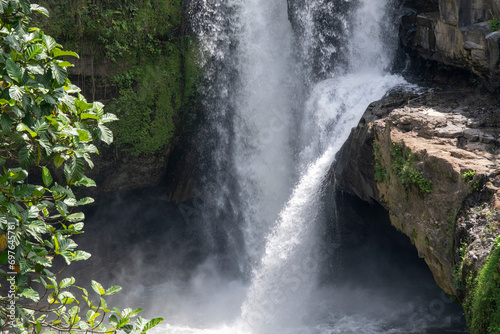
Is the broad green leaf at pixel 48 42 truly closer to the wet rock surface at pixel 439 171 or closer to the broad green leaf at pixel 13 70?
the broad green leaf at pixel 13 70

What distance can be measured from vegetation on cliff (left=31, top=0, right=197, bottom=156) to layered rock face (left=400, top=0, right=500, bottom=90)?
586 centimetres

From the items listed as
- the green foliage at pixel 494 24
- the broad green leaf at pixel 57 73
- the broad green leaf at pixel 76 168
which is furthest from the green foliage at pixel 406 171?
the broad green leaf at pixel 57 73

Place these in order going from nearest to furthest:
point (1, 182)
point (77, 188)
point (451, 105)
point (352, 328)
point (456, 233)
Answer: point (1, 182) < point (456, 233) < point (451, 105) < point (352, 328) < point (77, 188)

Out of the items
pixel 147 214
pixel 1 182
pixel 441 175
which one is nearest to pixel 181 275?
pixel 147 214

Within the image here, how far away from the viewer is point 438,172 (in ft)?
23.2

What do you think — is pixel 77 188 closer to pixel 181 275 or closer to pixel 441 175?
pixel 181 275

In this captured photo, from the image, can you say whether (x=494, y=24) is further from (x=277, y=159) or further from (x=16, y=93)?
(x=16, y=93)

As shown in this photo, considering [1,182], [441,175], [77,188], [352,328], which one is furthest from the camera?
[77,188]

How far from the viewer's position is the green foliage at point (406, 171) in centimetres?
724

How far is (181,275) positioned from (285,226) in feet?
12.6

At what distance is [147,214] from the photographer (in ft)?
43.1

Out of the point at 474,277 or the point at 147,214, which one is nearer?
the point at 474,277

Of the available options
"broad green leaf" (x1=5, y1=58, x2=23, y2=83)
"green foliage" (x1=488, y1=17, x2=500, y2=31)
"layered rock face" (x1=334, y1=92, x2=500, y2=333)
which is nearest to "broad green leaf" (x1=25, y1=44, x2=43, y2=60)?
"broad green leaf" (x1=5, y1=58, x2=23, y2=83)

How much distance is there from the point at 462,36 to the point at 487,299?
547 centimetres
